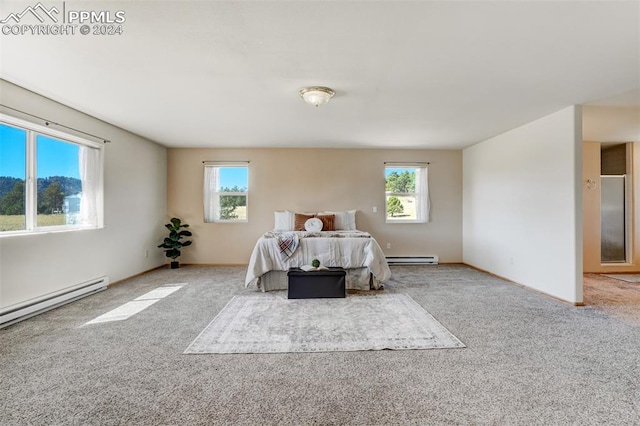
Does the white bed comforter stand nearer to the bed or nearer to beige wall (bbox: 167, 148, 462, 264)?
the bed

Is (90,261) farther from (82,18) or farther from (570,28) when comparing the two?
(570,28)

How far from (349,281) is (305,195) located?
7.69 feet

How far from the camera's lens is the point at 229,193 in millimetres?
5871

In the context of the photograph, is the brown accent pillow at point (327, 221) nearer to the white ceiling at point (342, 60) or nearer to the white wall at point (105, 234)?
the white ceiling at point (342, 60)

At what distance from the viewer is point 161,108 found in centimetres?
351

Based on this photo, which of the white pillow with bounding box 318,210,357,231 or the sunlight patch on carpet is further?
the white pillow with bounding box 318,210,357,231

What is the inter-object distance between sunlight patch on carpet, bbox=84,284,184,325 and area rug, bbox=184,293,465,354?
3.12 feet

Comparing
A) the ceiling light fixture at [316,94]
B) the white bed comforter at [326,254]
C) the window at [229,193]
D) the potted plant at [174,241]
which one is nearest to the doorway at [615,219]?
the white bed comforter at [326,254]

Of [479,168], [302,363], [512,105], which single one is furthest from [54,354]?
[479,168]

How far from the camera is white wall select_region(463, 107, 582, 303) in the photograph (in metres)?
3.39

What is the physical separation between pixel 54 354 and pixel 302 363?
189cm

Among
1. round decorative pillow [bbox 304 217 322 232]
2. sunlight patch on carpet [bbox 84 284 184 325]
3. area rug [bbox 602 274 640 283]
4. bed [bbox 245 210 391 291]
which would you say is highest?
round decorative pillow [bbox 304 217 322 232]

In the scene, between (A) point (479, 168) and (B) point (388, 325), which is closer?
(B) point (388, 325)
